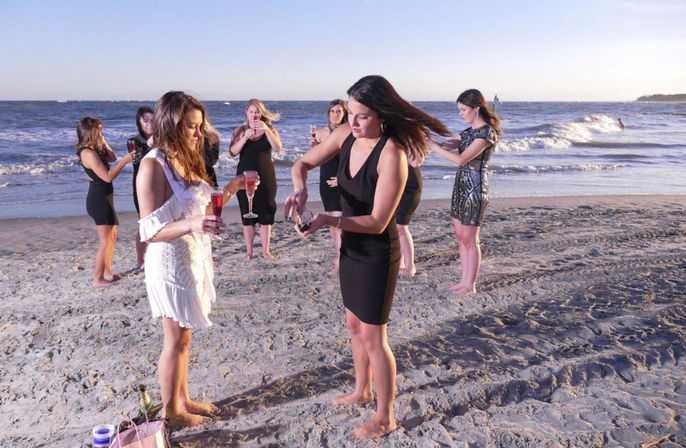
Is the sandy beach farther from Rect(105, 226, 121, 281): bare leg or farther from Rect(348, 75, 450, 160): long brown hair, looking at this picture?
Rect(348, 75, 450, 160): long brown hair

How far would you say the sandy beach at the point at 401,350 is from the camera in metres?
3.18

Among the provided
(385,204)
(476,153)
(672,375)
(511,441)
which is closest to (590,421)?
(511,441)

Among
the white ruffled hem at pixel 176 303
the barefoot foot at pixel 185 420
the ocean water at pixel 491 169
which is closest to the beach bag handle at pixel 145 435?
the barefoot foot at pixel 185 420

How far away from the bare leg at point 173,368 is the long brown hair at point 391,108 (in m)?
1.56

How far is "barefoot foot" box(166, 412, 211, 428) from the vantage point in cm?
305

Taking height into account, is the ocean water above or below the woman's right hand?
below

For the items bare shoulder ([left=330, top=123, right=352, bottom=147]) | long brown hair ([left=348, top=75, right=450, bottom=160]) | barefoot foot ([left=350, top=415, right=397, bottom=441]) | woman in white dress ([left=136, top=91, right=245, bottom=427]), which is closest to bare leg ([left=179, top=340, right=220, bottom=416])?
woman in white dress ([left=136, top=91, right=245, bottom=427])

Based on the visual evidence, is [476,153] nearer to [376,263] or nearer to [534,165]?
[376,263]

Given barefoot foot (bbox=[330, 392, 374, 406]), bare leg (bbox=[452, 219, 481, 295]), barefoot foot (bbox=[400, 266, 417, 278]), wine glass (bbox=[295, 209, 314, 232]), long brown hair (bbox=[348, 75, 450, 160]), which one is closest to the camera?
wine glass (bbox=[295, 209, 314, 232])

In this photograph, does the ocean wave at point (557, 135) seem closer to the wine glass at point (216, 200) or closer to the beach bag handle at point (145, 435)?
the wine glass at point (216, 200)

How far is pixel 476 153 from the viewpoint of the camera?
477 cm

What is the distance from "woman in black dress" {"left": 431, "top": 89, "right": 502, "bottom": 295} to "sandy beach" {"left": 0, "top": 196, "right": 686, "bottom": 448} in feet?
2.23

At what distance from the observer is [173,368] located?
2869 mm

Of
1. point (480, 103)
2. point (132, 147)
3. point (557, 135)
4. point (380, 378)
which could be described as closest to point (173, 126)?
point (380, 378)
